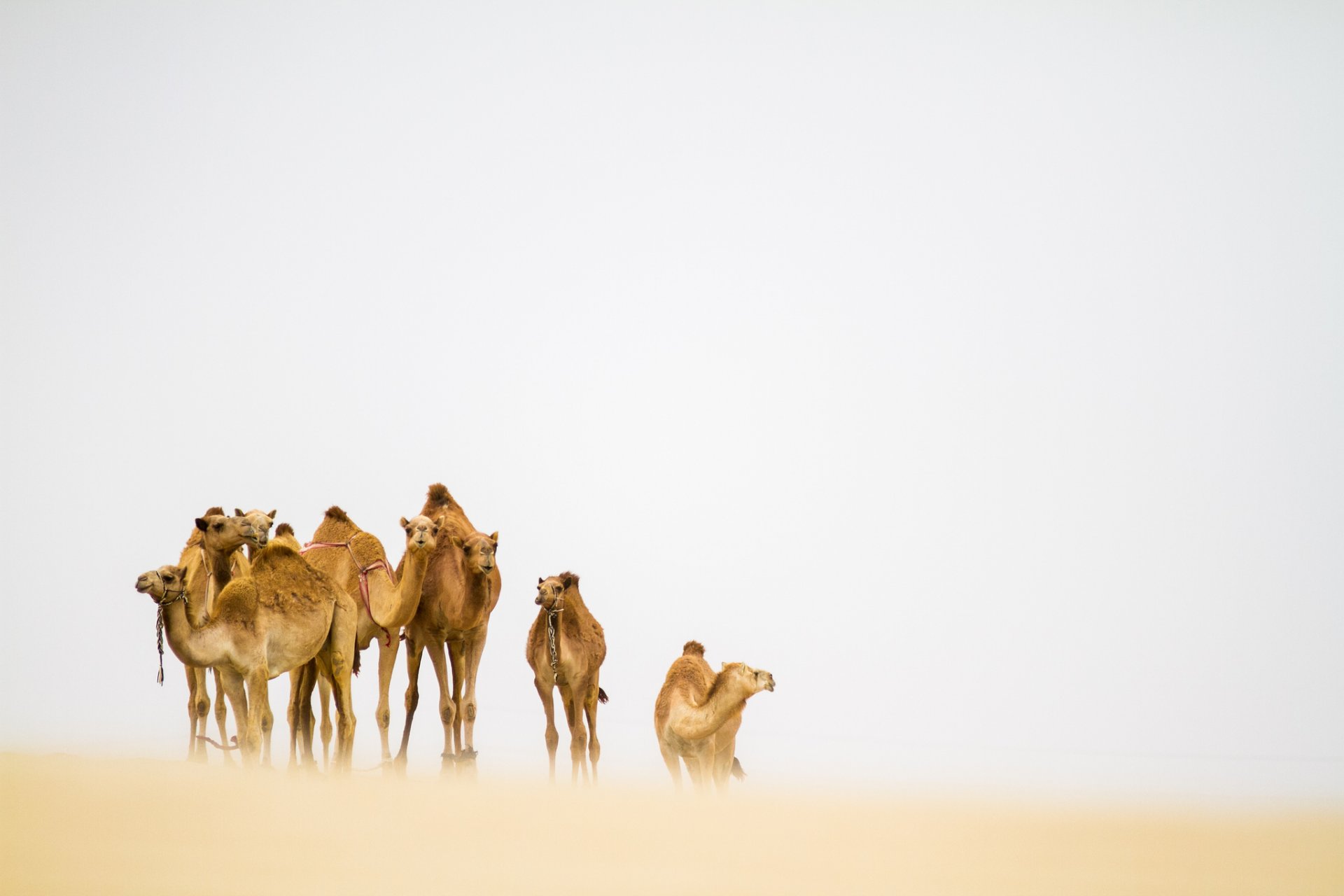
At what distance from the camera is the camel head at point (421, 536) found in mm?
11164

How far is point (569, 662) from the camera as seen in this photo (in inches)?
503

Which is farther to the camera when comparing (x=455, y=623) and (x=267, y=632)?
(x=455, y=623)

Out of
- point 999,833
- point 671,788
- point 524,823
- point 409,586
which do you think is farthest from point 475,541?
point 999,833

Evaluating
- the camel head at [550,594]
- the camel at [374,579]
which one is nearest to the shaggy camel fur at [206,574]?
the camel at [374,579]

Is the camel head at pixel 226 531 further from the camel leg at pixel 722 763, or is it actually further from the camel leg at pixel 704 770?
the camel leg at pixel 722 763

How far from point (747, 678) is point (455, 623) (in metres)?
2.62

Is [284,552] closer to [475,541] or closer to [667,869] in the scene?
[475,541]

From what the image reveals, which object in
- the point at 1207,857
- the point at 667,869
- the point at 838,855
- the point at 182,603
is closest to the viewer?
the point at 667,869

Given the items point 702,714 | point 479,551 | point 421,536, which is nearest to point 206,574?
point 421,536

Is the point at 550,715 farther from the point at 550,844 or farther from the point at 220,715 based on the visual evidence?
the point at 550,844

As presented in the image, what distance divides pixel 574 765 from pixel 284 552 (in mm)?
3365

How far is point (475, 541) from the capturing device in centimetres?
1188

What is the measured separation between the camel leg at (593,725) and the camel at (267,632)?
107 inches

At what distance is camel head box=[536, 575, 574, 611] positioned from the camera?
1239cm
